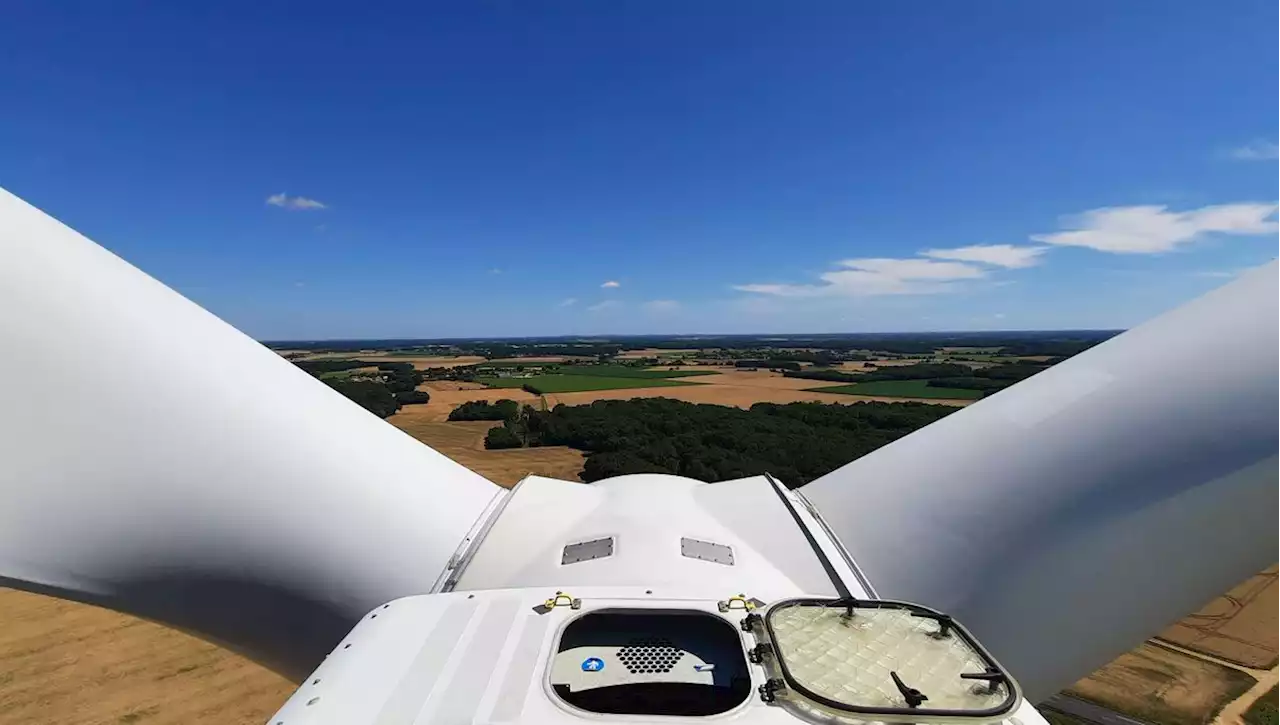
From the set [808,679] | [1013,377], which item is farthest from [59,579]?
[1013,377]

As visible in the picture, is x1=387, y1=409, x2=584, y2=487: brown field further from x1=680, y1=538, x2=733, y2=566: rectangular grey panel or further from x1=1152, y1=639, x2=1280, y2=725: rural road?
x1=680, y1=538, x2=733, y2=566: rectangular grey panel

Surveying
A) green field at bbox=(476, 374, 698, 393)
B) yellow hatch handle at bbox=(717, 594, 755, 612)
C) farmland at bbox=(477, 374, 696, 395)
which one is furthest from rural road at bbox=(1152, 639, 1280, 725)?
farmland at bbox=(477, 374, 696, 395)

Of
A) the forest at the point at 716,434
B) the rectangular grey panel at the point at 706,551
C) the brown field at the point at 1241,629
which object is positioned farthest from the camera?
the forest at the point at 716,434

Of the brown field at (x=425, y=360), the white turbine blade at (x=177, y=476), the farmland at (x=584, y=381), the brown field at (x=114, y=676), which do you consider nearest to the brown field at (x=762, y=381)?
the farmland at (x=584, y=381)

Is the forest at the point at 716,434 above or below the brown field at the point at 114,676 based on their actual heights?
above

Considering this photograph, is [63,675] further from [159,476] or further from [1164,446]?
[1164,446]

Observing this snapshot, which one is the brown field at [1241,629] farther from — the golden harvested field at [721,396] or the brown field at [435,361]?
the brown field at [435,361]
